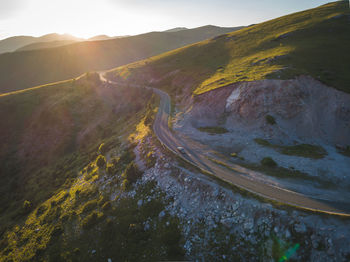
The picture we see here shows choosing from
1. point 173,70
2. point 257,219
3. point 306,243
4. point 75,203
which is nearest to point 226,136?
point 257,219

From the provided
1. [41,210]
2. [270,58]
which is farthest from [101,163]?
[270,58]

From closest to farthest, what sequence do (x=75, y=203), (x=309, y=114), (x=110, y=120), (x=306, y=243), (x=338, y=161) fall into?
(x=306, y=243)
(x=338, y=161)
(x=75, y=203)
(x=309, y=114)
(x=110, y=120)

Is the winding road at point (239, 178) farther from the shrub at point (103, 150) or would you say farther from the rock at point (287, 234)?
the shrub at point (103, 150)

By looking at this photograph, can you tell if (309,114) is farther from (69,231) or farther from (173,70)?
(173,70)

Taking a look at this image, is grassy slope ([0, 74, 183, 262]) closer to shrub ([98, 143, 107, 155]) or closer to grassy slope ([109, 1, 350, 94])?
shrub ([98, 143, 107, 155])

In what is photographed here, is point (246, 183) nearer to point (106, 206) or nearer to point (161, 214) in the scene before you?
point (161, 214)
